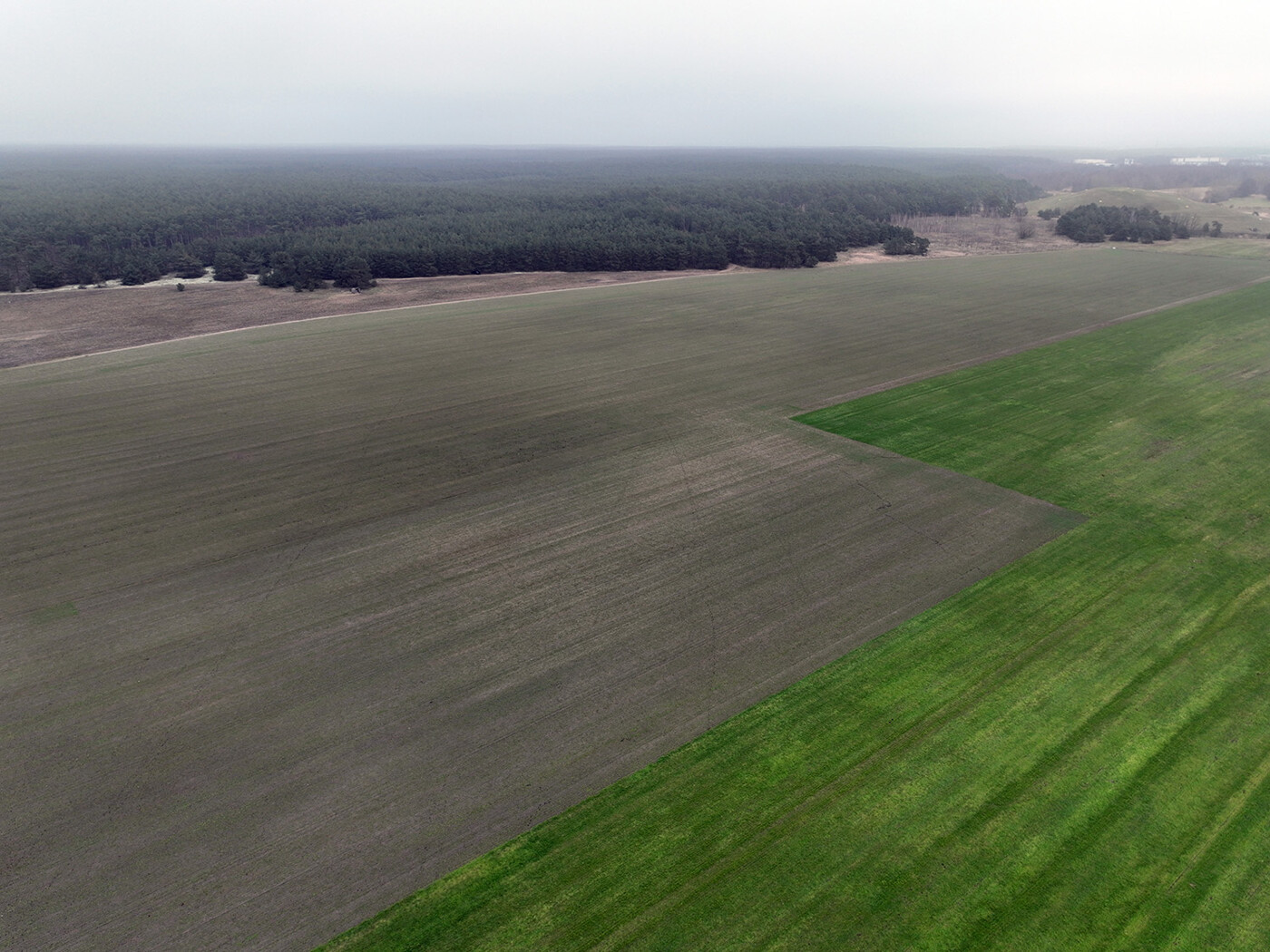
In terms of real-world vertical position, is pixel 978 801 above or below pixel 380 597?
above

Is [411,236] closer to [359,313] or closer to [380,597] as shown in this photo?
[359,313]

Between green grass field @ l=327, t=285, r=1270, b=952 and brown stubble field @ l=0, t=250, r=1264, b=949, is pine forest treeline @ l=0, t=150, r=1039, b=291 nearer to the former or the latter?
brown stubble field @ l=0, t=250, r=1264, b=949

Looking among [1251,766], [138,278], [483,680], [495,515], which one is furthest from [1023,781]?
[138,278]

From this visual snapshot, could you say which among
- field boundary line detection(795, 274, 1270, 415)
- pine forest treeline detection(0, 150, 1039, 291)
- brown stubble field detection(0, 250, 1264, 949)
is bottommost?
brown stubble field detection(0, 250, 1264, 949)

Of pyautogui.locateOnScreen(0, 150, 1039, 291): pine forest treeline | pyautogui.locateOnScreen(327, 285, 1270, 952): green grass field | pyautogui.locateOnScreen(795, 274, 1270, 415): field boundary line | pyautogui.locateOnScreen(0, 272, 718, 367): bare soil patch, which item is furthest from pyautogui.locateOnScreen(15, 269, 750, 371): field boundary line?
pyautogui.locateOnScreen(327, 285, 1270, 952): green grass field

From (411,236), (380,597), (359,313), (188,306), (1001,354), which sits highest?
(411,236)

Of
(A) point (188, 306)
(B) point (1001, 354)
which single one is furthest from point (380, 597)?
(A) point (188, 306)
